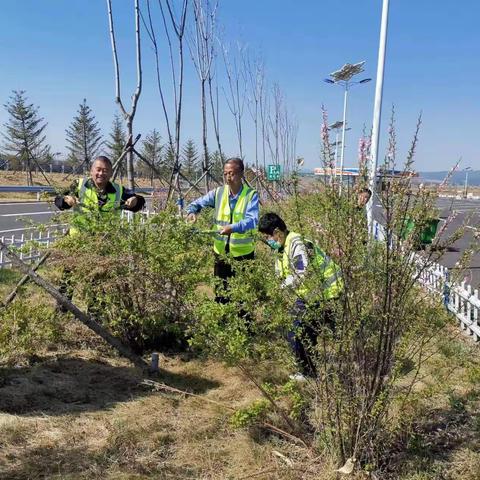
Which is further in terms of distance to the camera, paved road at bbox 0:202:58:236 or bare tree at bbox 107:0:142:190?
paved road at bbox 0:202:58:236

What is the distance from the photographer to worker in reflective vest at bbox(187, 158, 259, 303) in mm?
3908

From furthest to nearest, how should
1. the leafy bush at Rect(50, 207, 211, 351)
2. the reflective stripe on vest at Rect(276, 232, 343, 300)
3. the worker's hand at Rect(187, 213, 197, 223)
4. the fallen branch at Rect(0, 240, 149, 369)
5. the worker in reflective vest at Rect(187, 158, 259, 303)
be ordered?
1. the worker in reflective vest at Rect(187, 158, 259, 303)
2. the worker's hand at Rect(187, 213, 197, 223)
3. the leafy bush at Rect(50, 207, 211, 351)
4. the fallen branch at Rect(0, 240, 149, 369)
5. the reflective stripe on vest at Rect(276, 232, 343, 300)

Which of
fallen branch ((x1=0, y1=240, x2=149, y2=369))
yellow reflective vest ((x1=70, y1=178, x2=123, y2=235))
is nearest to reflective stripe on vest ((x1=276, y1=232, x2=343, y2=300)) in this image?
fallen branch ((x1=0, y1=240, x2=149, y2=369))

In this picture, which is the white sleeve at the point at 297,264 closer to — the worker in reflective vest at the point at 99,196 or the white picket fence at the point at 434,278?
the white picket fence at the point at 434,278

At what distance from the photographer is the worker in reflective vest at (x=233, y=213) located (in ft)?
12.8

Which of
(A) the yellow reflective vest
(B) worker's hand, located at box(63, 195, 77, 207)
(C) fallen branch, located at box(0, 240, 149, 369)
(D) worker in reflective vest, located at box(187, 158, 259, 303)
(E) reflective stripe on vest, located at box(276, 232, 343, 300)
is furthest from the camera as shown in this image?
(D) worker in reflective vest, located at box(187, 158, 259, 303)

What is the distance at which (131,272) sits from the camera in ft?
11.0

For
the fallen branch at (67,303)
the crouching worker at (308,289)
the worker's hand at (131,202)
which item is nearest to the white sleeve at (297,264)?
the crouching worker at (308,289)

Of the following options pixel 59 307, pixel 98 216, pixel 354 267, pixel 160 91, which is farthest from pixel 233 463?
pixel 160 91

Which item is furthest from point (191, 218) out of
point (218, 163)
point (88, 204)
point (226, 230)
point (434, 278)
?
point (218, 163)

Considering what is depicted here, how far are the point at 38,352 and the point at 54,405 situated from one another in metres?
0.82

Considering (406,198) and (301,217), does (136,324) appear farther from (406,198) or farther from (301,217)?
(406,198)

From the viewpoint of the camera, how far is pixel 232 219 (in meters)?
4.03

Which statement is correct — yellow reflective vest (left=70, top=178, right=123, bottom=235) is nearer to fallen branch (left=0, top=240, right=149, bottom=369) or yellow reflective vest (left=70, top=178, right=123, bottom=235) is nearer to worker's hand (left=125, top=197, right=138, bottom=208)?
worker's hand (left=125, top=197, right=138, bottom=208)
